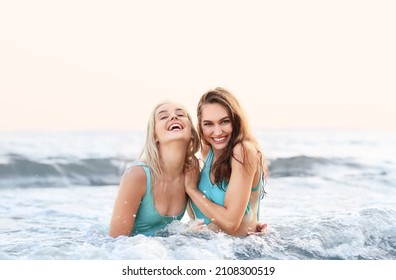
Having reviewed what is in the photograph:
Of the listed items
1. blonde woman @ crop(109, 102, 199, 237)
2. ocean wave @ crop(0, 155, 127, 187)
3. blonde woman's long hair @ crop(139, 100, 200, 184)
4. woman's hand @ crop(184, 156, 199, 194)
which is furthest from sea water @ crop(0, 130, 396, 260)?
blonde woman's long hair @ crop(139, 100, 200, 184)

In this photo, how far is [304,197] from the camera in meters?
9.49

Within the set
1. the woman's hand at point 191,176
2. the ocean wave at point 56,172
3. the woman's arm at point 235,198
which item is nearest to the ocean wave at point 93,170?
the ocean wave at point 56,172

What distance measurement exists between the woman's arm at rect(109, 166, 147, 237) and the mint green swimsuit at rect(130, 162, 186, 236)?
0.14ft

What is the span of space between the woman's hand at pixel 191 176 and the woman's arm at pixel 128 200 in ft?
1.20

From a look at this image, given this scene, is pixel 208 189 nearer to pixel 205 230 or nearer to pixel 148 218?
pixel 205 230

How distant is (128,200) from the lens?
4.14m

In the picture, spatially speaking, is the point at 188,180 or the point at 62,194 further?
the point at 62,194

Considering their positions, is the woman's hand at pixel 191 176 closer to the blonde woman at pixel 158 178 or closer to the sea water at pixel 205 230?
the blonde woman at pixel 158 178

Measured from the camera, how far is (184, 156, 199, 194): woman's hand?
4.38 m

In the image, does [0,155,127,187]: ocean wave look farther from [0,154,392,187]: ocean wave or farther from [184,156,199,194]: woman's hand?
[184,156,199,194]: woman's hand

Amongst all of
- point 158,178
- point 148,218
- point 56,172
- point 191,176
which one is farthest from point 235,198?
point 56,172
